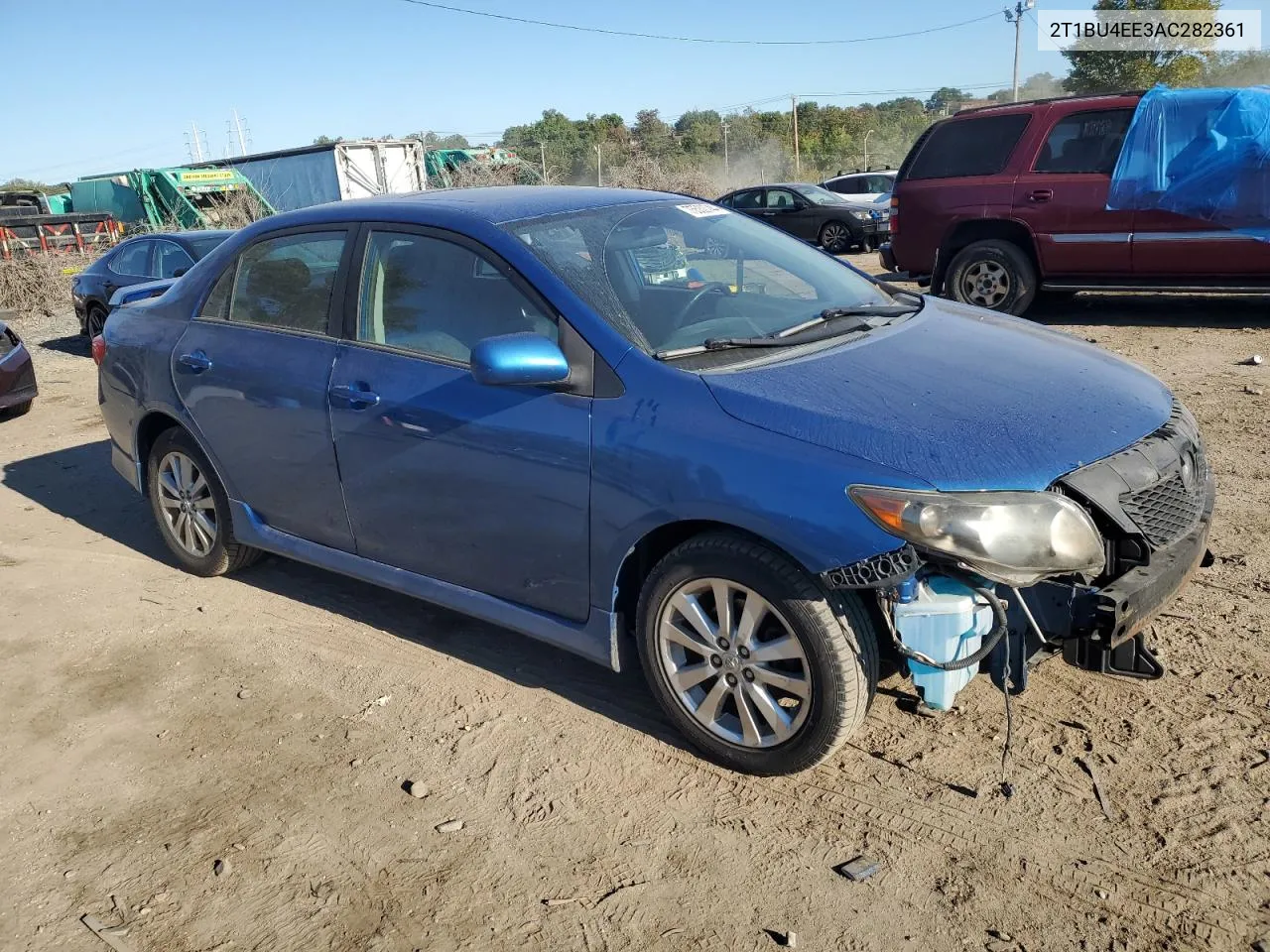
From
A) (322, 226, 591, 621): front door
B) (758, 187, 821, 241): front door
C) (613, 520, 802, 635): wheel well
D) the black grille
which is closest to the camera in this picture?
the black grille

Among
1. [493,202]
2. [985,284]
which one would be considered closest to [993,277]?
[985,284]

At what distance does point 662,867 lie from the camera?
2.90 meters

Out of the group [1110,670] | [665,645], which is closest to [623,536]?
[665,645]

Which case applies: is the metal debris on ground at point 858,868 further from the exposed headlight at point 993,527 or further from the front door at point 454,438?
the front door at point 454,438

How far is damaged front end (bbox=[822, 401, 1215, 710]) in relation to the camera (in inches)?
109

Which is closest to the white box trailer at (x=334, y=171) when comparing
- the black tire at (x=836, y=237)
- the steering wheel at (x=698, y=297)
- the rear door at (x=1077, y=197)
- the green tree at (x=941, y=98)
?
the black tire at (x=836, y=237)

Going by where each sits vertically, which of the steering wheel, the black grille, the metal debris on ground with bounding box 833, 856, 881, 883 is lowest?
the metal debris on ground with bounding box 833, 856, 881, 883

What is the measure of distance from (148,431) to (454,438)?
2.45 metres

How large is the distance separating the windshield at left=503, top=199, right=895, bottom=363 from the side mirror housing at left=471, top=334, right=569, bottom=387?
0.82ft

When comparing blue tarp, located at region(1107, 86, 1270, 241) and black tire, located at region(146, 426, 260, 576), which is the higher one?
blue tarp, located at region(1107, 86, 1270, 241)

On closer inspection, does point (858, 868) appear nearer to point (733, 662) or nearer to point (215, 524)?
point (733, 662)

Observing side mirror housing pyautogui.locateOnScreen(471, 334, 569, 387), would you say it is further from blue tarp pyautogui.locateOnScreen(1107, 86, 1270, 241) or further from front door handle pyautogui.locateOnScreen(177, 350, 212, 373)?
blue tarp pyautogui.locateOnScreen(1107, 86, 1270, 241)

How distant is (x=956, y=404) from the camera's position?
3119mm

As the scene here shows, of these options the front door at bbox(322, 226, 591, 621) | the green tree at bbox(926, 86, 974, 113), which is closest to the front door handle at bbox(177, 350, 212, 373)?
the front door at bbox(322, 226, 591, 621)
